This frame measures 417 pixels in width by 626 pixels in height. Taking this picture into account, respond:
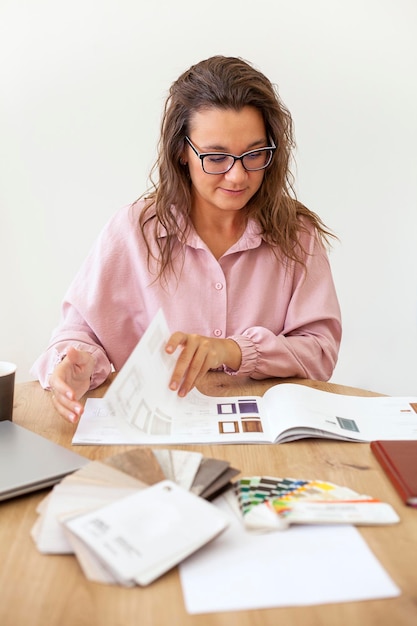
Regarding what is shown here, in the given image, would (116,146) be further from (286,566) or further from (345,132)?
(286,566)

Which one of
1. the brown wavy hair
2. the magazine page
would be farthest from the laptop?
the brown wavy hair

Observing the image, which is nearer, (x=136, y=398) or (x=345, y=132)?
(x=136, y=398)

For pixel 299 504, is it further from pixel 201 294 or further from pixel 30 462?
pixel 201 294

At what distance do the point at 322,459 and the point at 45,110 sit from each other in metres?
2.30

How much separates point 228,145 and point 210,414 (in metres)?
0.67

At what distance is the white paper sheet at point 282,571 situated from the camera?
760mm

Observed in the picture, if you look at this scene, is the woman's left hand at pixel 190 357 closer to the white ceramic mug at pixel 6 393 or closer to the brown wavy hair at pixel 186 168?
the white ceramic mug at pixel 6 393

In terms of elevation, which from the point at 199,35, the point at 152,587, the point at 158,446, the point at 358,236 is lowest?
the point at 358,236

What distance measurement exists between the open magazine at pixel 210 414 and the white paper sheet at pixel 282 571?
340mm

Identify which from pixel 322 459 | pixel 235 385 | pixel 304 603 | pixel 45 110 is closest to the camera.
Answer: pixel 304 603

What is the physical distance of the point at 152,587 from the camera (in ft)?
2.55

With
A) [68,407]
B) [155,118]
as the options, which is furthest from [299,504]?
[155,118]

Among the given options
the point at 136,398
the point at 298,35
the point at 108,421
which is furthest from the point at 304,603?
the point at 298,35

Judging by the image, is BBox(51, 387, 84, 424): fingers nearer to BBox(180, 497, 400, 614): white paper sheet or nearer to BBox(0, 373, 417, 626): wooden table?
BBox(0, 373, 417, 626): wooden table
